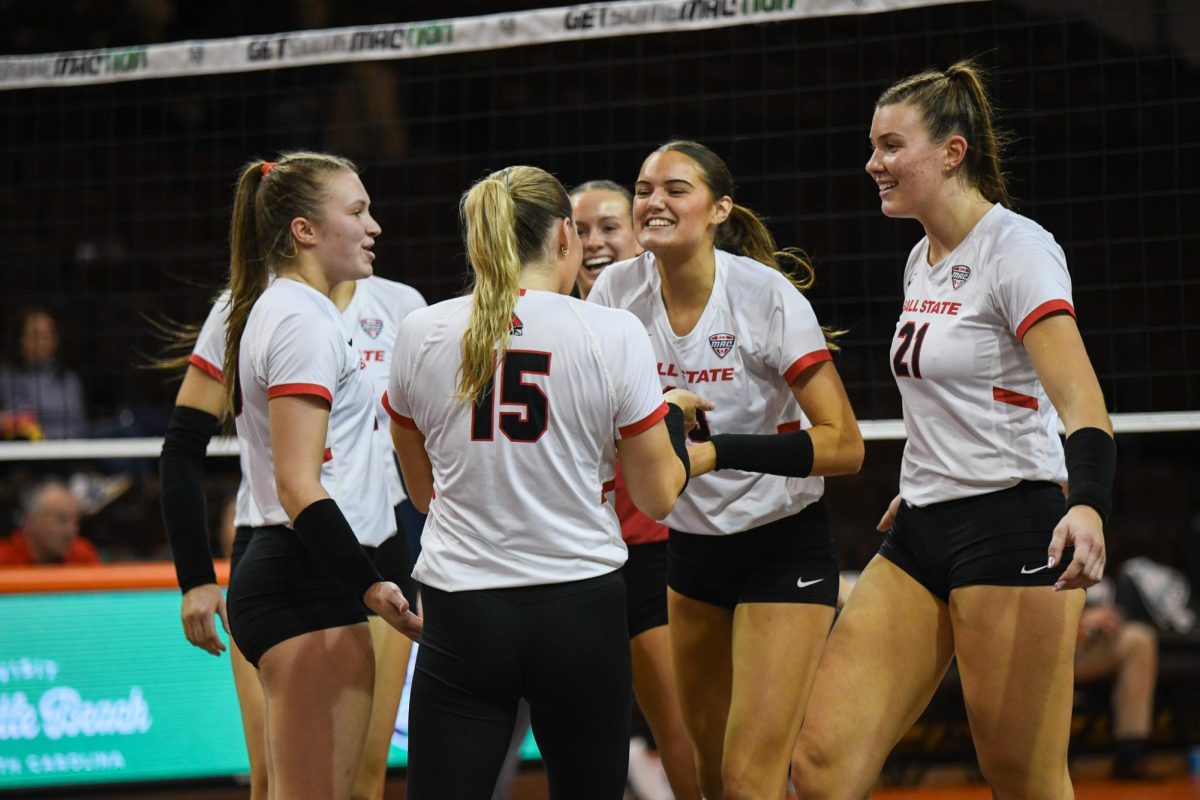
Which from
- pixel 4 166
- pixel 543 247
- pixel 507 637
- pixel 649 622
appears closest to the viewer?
pixel 507 637

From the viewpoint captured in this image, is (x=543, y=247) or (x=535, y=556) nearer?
(x=535, y=556)

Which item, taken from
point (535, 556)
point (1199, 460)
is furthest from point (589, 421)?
point (1199, 460)

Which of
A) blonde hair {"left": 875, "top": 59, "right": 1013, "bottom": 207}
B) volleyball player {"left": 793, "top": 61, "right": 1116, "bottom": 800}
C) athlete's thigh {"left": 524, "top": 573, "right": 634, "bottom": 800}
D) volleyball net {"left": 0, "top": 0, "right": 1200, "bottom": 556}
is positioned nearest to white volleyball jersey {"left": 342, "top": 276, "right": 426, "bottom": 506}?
athlete's thigh {"left": 524, "top": 573, "right": 634, "bottom": 800}

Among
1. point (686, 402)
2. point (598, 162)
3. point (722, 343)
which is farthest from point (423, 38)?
point (598, 162)

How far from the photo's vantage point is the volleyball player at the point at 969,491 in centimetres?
312

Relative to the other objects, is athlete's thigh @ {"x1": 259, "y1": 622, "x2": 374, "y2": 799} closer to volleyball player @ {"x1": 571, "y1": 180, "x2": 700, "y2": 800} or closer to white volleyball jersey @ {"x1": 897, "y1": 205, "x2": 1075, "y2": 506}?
volleyball player @ {"x1": 571, "y1": 180, "x2": 700, "y2": 800}

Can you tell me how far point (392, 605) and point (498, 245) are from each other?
2.58 feet

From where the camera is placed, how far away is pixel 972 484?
3.24 metres

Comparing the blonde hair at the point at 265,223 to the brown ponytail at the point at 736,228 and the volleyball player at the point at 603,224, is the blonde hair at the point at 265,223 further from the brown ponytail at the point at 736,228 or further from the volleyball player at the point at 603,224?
the volleyball player at the point at 603,224

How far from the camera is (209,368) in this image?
3621 millimetres

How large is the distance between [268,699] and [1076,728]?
5.44 m

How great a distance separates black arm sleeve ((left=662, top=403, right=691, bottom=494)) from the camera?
3018 millimetres

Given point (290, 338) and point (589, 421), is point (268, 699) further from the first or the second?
point (589, 421)

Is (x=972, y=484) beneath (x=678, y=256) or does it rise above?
beneath
